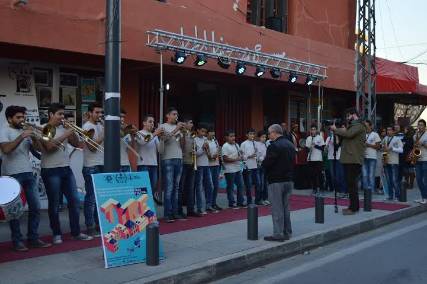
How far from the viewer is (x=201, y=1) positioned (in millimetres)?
13531

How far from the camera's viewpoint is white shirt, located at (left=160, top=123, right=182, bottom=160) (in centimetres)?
948

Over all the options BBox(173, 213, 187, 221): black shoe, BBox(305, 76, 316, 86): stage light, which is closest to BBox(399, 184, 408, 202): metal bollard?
BBox(305, 76, 316, 86): stage light

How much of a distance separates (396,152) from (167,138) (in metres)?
6.46

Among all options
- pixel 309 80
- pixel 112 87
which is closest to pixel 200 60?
pixel 309 80

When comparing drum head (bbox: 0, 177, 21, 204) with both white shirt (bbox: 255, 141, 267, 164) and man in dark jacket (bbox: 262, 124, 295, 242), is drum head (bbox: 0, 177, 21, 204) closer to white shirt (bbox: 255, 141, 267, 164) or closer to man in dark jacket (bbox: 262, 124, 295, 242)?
man in dark jacket (bbox: 262, 124, 295, 242)

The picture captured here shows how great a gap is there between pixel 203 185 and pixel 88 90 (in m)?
3.35

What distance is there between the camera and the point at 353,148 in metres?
10.7

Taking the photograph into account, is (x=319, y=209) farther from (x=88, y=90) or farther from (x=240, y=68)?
(x=88, y=90)

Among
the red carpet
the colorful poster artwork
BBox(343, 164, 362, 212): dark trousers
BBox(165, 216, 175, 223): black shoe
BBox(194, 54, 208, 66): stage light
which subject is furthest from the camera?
the colorful poster artwork

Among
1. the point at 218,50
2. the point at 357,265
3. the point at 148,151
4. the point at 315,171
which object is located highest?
the point at 218,50

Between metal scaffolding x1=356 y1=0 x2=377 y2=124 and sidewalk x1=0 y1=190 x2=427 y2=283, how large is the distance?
7.03 meters

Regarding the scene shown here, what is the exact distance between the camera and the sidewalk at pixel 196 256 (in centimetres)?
604

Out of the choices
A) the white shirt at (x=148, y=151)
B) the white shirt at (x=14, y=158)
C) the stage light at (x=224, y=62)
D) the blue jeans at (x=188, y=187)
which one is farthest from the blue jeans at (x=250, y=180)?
the white shirt at (x=14, y=158)

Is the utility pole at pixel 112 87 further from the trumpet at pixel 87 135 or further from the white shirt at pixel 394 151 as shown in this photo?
the white shirt at pixel 394 151
